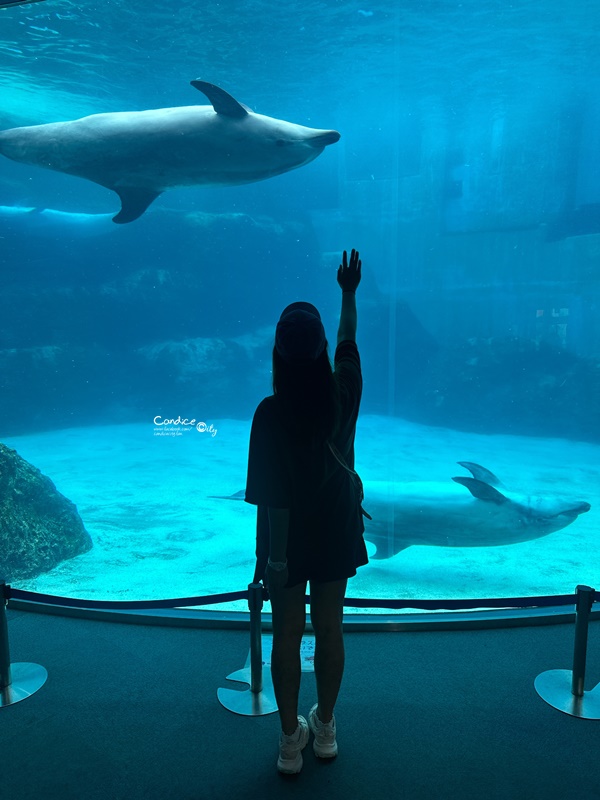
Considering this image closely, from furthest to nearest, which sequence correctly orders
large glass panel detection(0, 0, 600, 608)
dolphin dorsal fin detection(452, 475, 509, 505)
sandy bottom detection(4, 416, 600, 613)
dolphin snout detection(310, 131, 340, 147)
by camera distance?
sandy bottom detection(4, 416, 600, 613) < large glass panel detection(0, 0, 600, 608) < dolphin dorsal fin detection(452, 475, 509, 505) < dolphin snout detection(310, 131, 340, 147)

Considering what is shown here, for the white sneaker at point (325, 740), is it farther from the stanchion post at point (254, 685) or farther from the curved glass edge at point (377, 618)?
the curved glass edge at point (377, 618)

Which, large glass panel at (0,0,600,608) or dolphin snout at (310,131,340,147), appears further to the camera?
large glass panel at (0,0,600,608)

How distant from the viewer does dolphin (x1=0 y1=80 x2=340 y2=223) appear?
4371 mm

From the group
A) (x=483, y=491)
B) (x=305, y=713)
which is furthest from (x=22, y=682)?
(x=483, y=491)

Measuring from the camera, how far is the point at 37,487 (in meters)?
7.20

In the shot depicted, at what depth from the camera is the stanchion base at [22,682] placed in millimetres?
2410

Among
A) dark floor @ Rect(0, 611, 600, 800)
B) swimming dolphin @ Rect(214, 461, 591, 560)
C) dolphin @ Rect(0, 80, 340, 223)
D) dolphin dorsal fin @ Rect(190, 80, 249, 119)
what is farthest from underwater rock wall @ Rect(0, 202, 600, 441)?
dark floor @ Rect(0, 611, 600, 800)

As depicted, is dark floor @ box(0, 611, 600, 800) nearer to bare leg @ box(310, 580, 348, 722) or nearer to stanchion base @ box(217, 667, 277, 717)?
stanchion base @ box(217, 667, 277, 717)

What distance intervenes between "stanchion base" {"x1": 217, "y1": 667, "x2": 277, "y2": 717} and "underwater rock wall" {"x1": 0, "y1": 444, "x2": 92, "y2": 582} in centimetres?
495

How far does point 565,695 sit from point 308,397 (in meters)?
1.91

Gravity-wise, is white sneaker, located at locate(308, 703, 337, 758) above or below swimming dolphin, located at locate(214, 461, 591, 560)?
above

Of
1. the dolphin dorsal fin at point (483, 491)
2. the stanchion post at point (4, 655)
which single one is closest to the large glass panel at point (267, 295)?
the dolphin dorsal fin at point (483, 491)

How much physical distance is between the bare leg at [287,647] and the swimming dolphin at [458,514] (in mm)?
4410

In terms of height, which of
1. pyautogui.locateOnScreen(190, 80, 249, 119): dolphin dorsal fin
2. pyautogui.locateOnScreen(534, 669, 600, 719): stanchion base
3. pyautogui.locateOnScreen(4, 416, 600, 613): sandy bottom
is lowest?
pyautogui.locateOnScreen(4, 416, 600, 613): sandy bottom
